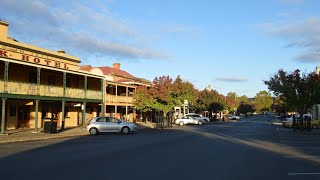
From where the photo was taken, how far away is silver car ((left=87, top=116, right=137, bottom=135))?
106 ft

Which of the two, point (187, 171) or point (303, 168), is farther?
point (303, 168)

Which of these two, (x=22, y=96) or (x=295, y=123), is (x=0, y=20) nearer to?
(x=22, y=96)

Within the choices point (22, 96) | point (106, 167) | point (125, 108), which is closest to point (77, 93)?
point (22, 96)

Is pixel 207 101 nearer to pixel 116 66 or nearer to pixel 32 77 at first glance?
pixel 116 66

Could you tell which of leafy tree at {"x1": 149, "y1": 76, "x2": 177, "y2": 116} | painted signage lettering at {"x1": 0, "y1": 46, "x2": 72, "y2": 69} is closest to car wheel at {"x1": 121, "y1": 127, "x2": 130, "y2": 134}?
painted signage lettering at {"x1": 0, "y1": 46, "x2": 72, "y2": 69}

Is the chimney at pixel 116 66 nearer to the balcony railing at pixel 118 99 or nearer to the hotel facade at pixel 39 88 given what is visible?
the balcony railing at pixel 118 99

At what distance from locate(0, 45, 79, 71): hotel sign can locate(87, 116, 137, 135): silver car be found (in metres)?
7.26

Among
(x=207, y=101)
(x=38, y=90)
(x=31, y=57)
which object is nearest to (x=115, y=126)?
(x=38, y=90)

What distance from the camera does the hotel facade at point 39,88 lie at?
103ft

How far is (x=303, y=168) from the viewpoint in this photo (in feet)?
40.8

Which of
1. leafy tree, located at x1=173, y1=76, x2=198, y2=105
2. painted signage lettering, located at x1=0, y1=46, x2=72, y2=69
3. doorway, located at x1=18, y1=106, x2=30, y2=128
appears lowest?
doorway, located at x1=18, y1=106, x2=30, y2=128

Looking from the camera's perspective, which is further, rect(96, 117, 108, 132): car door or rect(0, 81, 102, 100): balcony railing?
rect(96, 117, 108, 132): car door

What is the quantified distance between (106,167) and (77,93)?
89.0ft

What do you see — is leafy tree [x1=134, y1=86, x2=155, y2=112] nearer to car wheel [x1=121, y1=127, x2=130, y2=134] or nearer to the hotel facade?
the hotel facade
